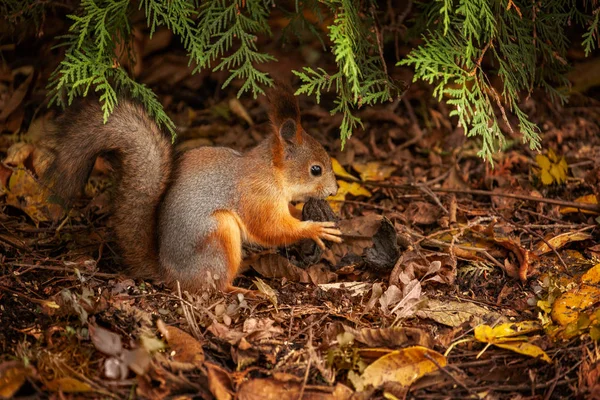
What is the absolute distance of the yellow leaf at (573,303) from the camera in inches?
99.3

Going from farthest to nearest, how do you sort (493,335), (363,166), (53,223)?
1. (363,166)
2. (53,223)
3. (493,335)

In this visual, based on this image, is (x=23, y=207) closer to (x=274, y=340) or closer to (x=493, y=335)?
(x=274, y=340)

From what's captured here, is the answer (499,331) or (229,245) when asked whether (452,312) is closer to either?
(499,331)

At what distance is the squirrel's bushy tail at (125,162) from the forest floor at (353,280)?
199 millimetres

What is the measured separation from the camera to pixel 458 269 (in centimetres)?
316

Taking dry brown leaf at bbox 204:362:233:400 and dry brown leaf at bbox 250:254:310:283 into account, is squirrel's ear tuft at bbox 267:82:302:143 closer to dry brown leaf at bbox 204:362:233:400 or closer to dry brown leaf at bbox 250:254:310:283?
dry brown leaf at bbox 250:254:310:283

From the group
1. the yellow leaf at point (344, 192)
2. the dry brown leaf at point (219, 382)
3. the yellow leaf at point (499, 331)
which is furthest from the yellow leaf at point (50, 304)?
the yellow leaf at point (344, 192)

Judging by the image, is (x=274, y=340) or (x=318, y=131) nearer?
(x=274, y=340)

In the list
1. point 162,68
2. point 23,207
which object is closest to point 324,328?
point 23,207

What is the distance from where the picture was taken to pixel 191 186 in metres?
3.10

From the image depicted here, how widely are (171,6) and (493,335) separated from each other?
2.10 m

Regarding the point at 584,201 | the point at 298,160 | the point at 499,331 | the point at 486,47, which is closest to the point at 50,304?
the point at 298,160

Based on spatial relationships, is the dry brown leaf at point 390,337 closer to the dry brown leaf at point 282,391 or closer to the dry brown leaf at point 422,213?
the dry brown leaf at point 282,391

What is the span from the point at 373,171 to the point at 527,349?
210 cm
